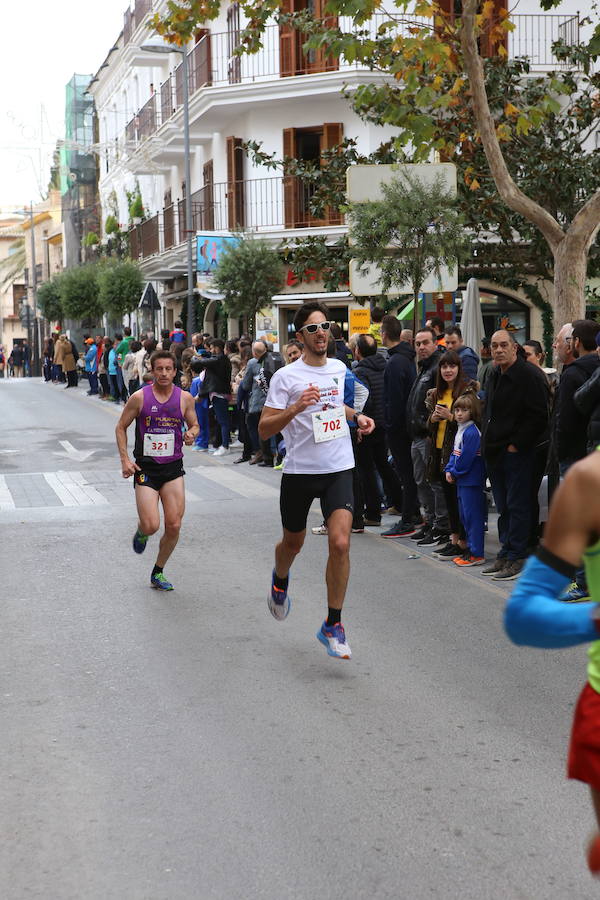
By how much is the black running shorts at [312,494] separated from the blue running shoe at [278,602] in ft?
1.77

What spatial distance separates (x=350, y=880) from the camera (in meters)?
3.84

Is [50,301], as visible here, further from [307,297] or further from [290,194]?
[307,297]

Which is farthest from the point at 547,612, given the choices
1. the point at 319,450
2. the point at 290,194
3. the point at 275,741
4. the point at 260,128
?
the point at 260,128

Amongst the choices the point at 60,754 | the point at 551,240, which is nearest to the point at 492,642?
the point at 60,754

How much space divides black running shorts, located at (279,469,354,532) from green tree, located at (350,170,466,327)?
862 cm

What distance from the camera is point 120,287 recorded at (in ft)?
131

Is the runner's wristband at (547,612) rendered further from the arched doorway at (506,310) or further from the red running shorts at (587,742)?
the arched doorway at (506,310)

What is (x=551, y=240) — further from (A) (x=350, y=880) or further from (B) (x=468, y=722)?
(A) (x=350, y=880)

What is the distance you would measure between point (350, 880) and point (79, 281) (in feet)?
148

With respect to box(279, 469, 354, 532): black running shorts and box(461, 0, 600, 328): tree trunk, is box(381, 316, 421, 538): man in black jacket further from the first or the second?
box(279, 469, 354, 532): black running shorts

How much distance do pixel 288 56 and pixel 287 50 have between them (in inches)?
5.8

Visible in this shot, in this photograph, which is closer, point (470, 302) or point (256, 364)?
point (470, 302)

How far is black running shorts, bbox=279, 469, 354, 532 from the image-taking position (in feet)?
22.5

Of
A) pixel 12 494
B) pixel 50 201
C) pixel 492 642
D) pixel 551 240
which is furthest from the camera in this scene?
pixel 50 201
